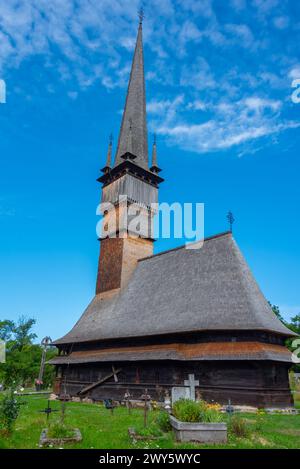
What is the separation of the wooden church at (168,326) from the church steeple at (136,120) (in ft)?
6.35

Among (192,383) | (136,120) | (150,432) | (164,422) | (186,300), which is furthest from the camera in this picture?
(136,120)

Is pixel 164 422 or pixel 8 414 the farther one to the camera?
pixel 164 422

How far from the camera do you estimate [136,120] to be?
37.6 meters

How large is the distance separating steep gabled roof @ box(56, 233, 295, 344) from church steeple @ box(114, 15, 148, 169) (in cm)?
1160

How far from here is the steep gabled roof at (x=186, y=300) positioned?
18.9 m

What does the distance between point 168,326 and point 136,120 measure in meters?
24.6

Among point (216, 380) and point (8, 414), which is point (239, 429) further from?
point (216, 380)

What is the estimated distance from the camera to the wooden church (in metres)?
17.5

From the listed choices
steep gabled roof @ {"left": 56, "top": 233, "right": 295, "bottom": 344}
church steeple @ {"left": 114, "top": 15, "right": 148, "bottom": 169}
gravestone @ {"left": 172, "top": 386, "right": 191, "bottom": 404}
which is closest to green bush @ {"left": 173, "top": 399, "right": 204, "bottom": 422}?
gravestone @ {"left": 172, "top": 386, "right": 191, "bottom": 404}

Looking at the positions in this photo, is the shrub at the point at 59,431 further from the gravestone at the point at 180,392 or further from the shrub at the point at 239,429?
the gravestone at the point at 180,392

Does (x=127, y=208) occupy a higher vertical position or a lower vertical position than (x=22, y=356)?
higher

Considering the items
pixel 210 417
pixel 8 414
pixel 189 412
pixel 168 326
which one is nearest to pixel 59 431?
pixel 8 414

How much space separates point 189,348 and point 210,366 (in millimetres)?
1474
